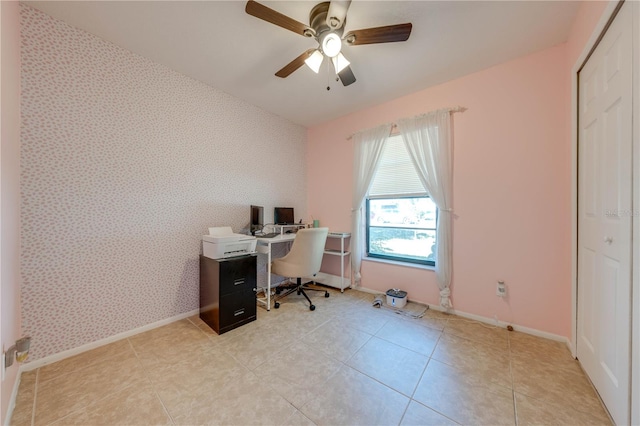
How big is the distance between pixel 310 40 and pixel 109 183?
85.4 inches

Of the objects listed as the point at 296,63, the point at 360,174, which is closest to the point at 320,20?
the point at 296,63

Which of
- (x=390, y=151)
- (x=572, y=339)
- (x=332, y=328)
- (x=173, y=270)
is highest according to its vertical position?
(x=390, y=151)

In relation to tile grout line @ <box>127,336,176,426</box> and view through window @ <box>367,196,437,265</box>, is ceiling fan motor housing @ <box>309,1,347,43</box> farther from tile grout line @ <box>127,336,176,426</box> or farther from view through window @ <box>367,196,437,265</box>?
tile grout line @ <box>127,336,176,426</box>

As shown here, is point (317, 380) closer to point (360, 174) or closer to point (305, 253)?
point (305, 253)

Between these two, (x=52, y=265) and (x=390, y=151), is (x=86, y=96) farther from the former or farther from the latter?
(x=390, y=151)

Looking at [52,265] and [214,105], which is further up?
[214,105]

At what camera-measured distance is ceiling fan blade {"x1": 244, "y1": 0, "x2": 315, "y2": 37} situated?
1.35 m

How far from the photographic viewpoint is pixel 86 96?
6.09 ft


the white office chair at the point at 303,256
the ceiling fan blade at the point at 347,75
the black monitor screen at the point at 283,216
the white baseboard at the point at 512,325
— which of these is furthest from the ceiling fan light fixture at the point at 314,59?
the white baseboard at the point at 512,325

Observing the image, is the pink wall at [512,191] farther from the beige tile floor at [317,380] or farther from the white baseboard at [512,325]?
the beige tile floor at [317,380]

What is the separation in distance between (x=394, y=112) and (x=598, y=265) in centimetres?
238

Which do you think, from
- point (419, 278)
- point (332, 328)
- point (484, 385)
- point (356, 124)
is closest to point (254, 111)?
point (356, 124)

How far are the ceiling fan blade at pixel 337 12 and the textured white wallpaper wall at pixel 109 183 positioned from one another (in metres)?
1.78

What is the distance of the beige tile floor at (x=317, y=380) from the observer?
125cm
